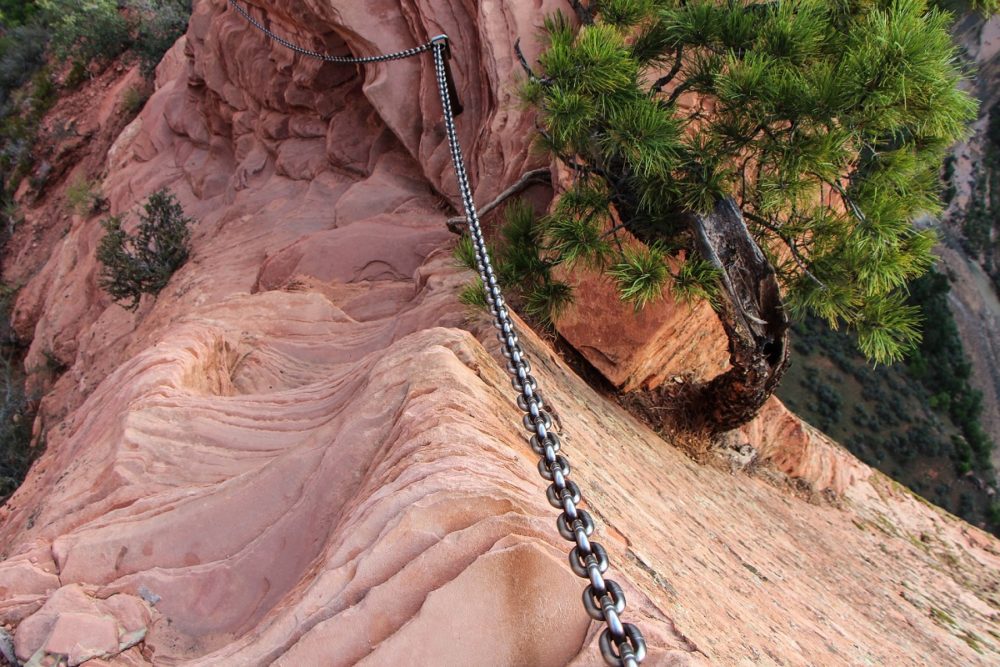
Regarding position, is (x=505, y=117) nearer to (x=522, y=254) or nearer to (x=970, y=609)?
(x=522, y=254)

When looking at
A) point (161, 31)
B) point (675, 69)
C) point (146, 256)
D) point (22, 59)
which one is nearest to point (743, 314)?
point (675, 69)

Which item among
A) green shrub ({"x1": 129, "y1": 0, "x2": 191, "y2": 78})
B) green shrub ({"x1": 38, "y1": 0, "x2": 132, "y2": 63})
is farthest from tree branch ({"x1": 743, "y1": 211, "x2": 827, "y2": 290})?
green shrub ({"x1": 38, "y1": 0, "x2": 132, "y2": 63})

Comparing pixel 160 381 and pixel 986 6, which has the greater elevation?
pixel 986 6

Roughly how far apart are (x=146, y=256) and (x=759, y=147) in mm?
9352

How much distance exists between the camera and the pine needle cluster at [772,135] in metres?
3.26

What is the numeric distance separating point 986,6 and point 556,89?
2.91 metres

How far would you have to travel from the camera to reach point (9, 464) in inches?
346

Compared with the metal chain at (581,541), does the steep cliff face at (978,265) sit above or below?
above

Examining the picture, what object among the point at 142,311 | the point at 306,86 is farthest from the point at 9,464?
the point at 306,86

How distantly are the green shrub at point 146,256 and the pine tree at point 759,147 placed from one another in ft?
25.2

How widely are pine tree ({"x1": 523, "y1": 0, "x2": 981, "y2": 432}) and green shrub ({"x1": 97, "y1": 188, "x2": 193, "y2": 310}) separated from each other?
7667mm

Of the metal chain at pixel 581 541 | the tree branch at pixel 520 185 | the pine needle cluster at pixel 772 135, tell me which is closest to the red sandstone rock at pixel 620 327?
the pine needle cluster at pixel 772 135

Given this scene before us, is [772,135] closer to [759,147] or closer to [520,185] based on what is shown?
[759,147]

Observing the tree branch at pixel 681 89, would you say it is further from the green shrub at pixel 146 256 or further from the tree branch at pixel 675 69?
the green shrub at pixel 146 256
